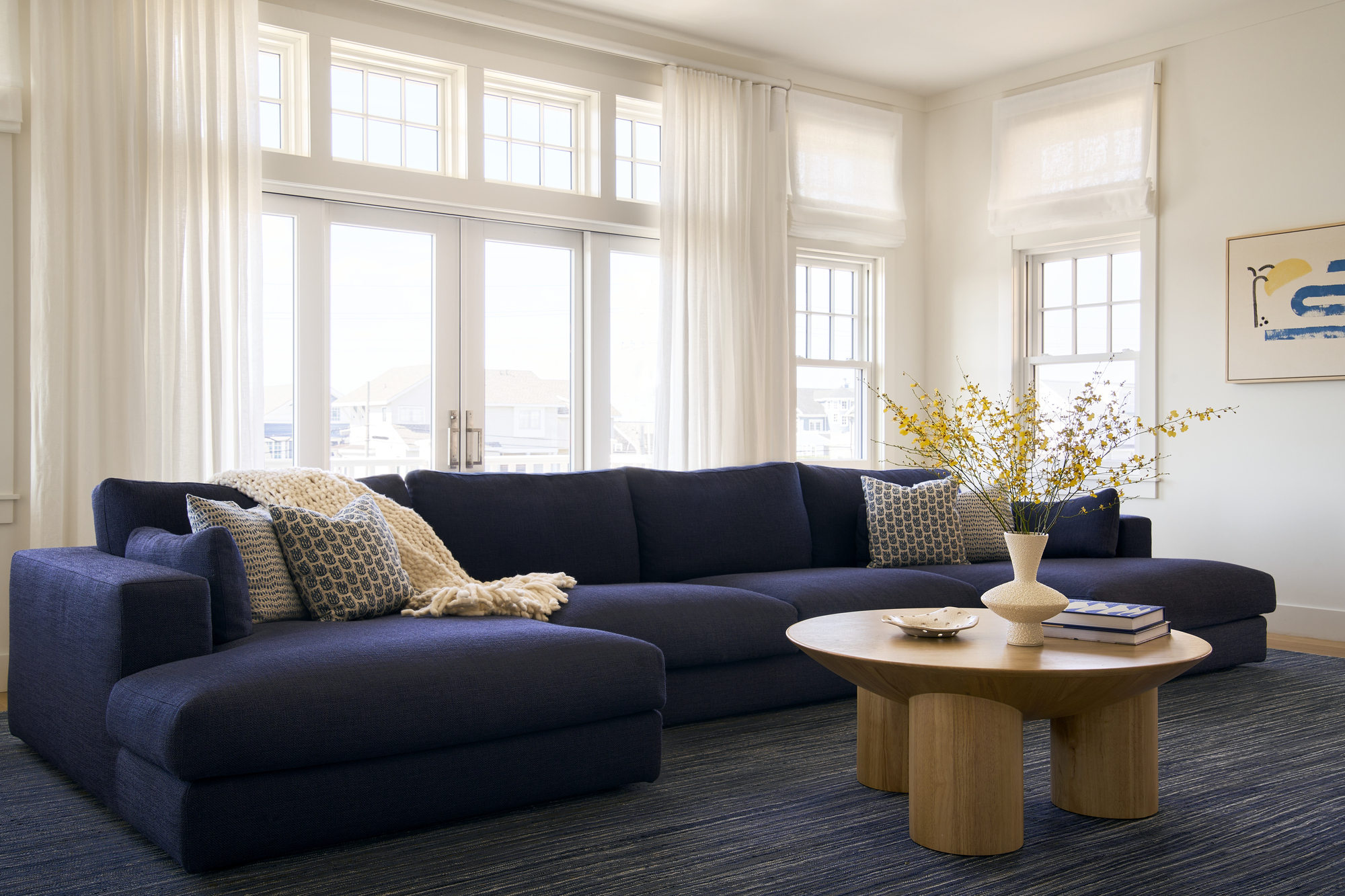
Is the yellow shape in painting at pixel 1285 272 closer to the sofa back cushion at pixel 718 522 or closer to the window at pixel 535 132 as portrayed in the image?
the sofa back cushion at pixel 718 522

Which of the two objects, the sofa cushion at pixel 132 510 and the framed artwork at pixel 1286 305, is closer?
the sofa cushion at pixel 132 510

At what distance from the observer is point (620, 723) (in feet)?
8.68

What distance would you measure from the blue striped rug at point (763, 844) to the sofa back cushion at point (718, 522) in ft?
3.73

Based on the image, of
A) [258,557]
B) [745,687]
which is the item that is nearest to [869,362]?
[745,687]

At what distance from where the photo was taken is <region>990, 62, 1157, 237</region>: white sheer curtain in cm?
559

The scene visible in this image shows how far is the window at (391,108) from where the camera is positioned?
15.6ft

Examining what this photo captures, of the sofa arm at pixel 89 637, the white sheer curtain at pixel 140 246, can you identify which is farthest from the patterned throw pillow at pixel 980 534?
the sofa arm at pixel 89 637

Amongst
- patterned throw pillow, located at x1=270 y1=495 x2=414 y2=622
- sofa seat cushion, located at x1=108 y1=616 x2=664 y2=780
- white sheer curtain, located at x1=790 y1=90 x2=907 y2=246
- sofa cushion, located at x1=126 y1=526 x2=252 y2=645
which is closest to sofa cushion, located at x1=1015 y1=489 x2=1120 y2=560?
white sheer curtain, located at x1=790 y1=90 x2=907 y2=246

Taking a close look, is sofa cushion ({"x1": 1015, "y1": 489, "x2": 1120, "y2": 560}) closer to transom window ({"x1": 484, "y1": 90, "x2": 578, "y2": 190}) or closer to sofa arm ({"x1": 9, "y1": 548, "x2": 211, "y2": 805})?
transom window ({"x1": 484, "y1": 90, "x2": 578, "y2": 190})

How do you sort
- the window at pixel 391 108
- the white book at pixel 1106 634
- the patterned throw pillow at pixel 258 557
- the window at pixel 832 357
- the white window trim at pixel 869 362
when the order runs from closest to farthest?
the white book at pixel 1106 634, the patterned throw pillow at pixel 258 557, the window at pixel 391 108, the window at pixel 832 357, the white window trim at pixel 869 362

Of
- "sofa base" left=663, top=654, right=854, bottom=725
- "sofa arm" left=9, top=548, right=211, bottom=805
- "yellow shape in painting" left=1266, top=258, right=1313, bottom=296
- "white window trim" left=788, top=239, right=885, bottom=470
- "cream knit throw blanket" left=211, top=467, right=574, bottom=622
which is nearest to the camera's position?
"sofa arm" left=9, top=548, right=211, bottom=805

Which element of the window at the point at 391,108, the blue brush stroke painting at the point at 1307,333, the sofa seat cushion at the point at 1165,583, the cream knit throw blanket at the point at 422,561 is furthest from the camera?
the blue brush stroke painting at the point at 1307,333

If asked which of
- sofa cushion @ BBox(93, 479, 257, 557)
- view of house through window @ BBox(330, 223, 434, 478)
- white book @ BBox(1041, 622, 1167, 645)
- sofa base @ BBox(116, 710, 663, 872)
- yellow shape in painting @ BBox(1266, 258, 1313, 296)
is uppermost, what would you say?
yellow shape in painting @ BBox(1266, 258, 1313, 296)

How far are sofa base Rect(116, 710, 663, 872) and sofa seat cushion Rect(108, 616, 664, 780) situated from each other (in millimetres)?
30
